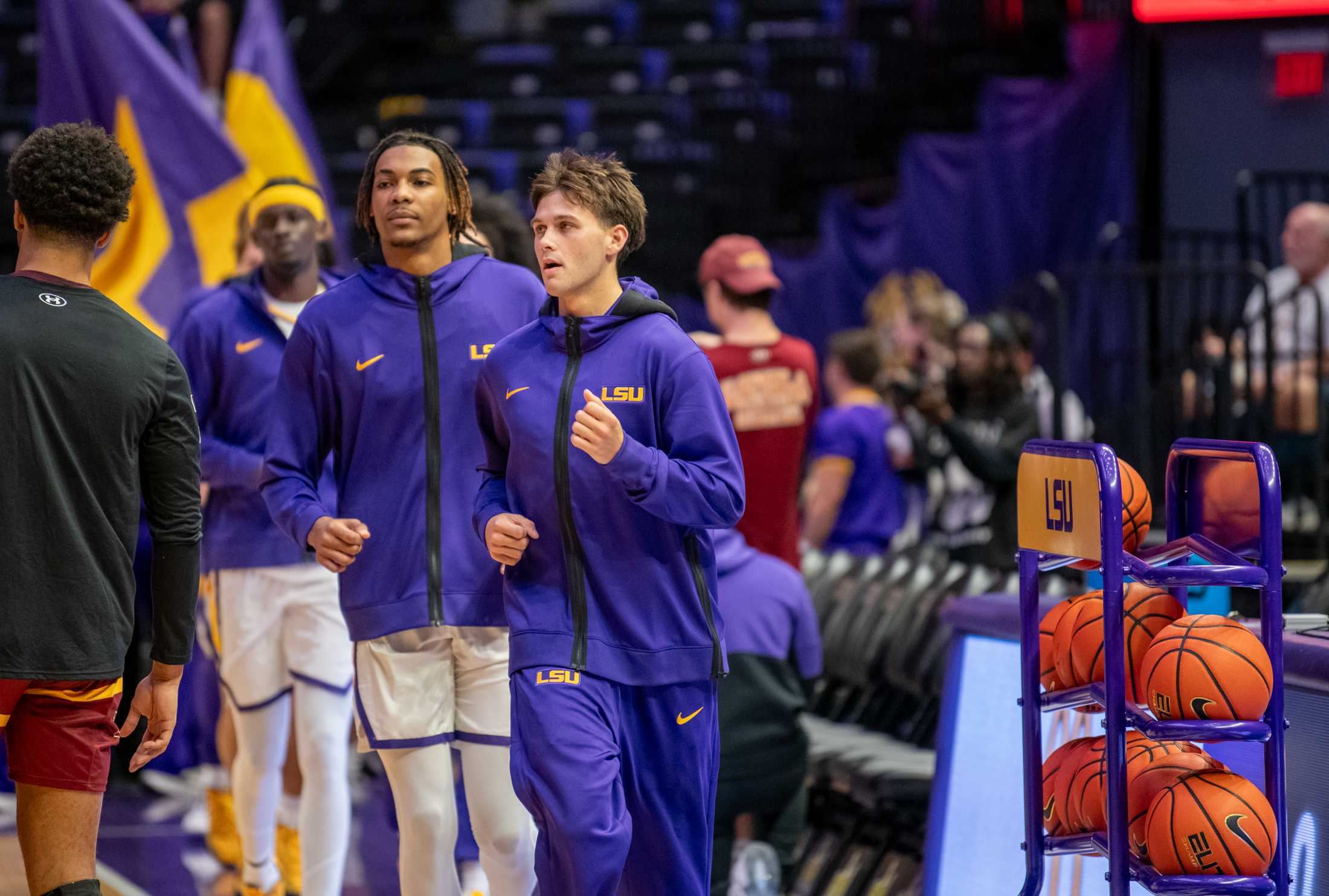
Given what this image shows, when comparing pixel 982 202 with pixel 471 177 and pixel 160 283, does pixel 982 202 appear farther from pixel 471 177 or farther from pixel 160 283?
pixel 160 283

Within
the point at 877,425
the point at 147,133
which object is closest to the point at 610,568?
the point at 877,425

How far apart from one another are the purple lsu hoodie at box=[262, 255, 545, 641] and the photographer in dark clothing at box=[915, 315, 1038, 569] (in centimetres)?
356

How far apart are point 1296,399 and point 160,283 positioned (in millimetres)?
5179

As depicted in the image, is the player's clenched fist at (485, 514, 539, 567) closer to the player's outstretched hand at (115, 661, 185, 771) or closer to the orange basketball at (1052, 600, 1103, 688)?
the player's outstretched hand at (115, 661, 185, 771)

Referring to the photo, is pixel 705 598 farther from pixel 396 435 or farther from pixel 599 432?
pixel 396 435

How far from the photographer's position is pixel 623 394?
3.66 metres

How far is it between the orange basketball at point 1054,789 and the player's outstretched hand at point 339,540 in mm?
1648

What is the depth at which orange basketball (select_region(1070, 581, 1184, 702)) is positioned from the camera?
3.56m

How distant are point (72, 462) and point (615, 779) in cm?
127

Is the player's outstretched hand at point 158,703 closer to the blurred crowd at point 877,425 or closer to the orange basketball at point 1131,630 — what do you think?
the orange basketball at point 1131,630

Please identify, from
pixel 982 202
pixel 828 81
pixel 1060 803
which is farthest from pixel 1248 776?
pixel 828 81

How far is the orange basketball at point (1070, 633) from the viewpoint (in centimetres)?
366

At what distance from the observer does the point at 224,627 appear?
5430mm

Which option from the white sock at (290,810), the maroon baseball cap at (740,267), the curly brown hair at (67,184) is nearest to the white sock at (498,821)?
the curly brown hair at (67,184)
